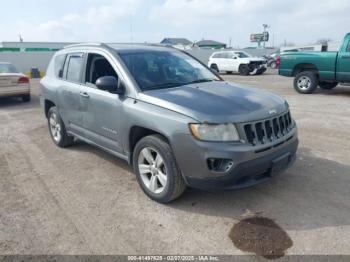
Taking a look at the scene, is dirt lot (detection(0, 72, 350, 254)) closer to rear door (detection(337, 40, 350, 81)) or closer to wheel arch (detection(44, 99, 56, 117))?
wheel arch (detection(44, 99, 56, 117))

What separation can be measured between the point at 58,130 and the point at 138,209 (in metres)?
2.89

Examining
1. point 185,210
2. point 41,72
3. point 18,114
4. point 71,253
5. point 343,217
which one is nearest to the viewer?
point 71,253

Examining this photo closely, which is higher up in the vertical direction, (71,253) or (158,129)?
(158,129)

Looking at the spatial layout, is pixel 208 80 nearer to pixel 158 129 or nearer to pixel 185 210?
pixel 158 129

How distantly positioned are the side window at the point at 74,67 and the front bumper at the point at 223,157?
2444 mm

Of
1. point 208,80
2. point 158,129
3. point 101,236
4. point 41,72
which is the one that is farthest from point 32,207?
point 41,72

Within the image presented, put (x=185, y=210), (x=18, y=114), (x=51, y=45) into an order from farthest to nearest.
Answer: (x=51, y=45) → (x=18, y=114) → (x=185, y=210)

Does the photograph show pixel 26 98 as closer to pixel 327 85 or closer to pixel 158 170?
pixel 158 170

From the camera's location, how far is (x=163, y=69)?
4.25 m

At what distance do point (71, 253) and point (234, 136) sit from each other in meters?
1.87

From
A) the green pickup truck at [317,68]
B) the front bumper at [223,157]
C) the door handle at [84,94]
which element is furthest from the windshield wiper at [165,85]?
the green pickup truck at [317,68]

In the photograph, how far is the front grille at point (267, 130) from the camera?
3.18m

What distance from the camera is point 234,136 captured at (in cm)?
310

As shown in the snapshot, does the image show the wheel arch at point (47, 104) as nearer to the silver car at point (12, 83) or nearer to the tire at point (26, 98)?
the silver car at point (12, 83)
